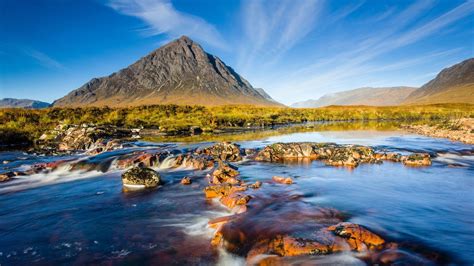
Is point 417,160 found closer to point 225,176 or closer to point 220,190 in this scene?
point 225,176

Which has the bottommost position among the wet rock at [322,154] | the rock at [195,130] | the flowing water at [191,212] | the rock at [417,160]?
the flowing water at [191,212]

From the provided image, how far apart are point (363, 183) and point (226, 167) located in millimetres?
7177

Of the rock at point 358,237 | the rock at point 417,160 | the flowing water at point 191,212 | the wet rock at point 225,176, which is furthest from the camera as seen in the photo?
the rock at point 417,160

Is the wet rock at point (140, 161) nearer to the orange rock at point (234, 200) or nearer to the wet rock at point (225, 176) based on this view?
the wet rock at point (225, 176)

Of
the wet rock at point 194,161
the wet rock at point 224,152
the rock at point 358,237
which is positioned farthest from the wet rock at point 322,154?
the rock at point 358,237

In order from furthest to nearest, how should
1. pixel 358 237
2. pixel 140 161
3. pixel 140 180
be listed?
pixel 140 161 < pixel 140 180 < pixel 358 237

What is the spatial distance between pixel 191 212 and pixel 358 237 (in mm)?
5990

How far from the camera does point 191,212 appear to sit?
11.8m

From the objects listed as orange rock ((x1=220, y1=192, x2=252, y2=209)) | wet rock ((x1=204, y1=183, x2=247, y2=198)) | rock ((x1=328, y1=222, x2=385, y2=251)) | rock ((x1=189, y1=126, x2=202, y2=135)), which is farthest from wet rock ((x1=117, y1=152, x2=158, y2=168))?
rock ((x1=189, y1=126, x2=202, y2=135))

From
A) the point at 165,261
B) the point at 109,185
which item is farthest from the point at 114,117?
the point at 165,261

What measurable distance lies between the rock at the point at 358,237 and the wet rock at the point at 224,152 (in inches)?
537

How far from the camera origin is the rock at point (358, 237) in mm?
8069

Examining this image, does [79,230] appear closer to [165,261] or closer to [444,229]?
[165,261]

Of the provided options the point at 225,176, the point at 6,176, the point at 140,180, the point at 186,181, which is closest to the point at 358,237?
the point at 225,176
